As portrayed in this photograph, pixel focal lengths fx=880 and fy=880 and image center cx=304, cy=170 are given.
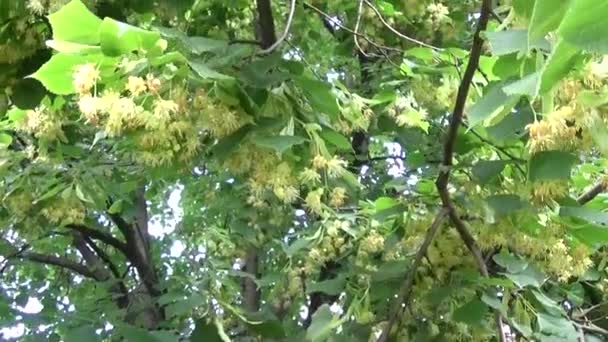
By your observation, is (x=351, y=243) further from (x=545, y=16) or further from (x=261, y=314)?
(x=545, y=16)

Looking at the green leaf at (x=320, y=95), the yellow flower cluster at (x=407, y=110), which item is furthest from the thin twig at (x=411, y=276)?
the green leaf at (x=320, y=95)

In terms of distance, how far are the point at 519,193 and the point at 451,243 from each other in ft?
1.33

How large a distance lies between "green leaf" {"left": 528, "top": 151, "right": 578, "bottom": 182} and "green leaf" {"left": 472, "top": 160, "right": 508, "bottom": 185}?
0.46m

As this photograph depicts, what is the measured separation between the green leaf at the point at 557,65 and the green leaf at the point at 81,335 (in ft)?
7.18

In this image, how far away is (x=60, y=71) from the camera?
1494 millimetres

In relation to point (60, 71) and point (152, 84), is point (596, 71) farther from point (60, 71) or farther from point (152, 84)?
point (60, 71)

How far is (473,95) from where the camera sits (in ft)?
6.94

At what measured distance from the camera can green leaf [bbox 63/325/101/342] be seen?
112 inches

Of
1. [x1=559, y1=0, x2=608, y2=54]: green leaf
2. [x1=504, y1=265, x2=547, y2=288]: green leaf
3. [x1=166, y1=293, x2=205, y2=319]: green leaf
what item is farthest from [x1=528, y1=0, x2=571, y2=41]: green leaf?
[x1=166, y1=293, x2=205, y2=319]: green leaf

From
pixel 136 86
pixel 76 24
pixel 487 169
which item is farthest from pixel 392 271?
pixel 76 24

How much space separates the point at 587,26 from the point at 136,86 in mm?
861

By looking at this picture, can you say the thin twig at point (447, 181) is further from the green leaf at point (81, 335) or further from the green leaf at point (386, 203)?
the green leaf at point (81, 335)

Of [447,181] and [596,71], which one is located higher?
[447,181]

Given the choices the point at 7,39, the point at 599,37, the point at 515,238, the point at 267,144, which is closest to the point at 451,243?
the point at 515,238
